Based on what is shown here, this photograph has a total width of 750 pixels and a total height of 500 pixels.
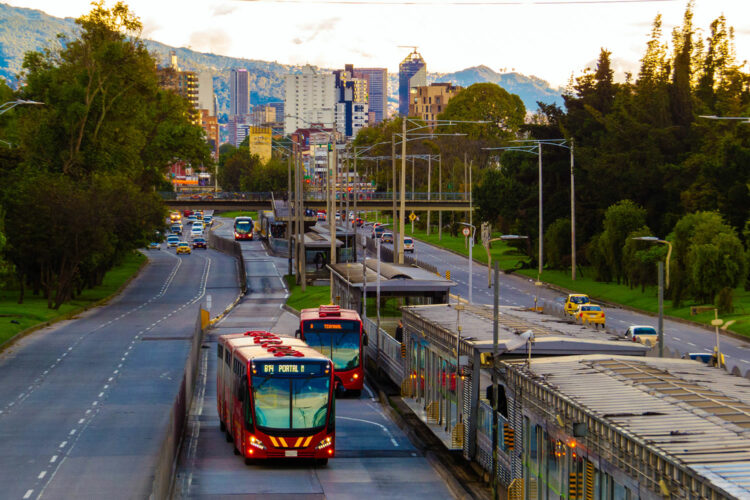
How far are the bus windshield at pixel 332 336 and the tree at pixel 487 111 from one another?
14601 centimetres

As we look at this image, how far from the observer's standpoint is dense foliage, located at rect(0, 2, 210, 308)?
71938mm

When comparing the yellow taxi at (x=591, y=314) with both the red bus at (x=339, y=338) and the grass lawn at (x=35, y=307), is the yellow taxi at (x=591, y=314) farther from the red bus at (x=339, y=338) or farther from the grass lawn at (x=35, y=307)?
the grass lawn at (x=35, y=307)

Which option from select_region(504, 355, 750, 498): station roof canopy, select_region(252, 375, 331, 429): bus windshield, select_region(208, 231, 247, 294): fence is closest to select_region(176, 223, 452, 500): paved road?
select_region(252, 375, 331, 429): bus windshield

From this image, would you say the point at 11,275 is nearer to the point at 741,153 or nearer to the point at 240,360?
the point at 240,360

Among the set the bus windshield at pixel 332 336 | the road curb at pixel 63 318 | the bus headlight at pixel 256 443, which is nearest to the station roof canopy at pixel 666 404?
the bus headlight at pixel 256 443

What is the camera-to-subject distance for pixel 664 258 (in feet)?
231

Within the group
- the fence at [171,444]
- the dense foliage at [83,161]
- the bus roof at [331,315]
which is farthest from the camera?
the dense foliage at [83,161]

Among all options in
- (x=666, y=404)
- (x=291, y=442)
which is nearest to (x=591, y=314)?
(x=291, y=442)

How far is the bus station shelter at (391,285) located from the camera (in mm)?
40844

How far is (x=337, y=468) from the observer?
2706cm

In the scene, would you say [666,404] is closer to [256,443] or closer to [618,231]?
[256,443]

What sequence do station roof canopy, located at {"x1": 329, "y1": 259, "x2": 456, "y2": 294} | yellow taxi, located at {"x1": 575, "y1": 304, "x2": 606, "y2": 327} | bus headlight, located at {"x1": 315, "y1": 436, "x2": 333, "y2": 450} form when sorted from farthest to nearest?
yellow taxi, located at {"x1": 575, "y1": 304, "x2": 606, "y2": 327} < station roof canopy, located at {"x1": 329, "y1": 259, "x2": 456, "y2": 294} < bus headlight, located at {"x1": 315, "y1": 436, "x2": 333, "y2": 450}

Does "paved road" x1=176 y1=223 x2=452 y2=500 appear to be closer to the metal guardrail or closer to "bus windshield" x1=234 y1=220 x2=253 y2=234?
the metal guardrail

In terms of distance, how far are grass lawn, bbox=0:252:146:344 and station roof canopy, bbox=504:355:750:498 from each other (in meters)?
41.1
